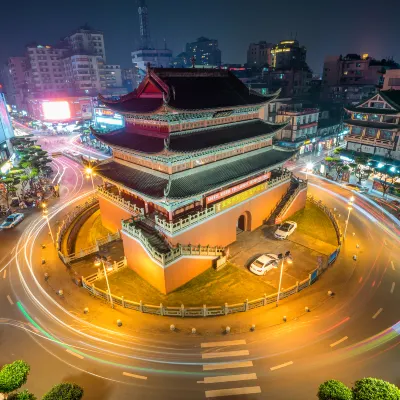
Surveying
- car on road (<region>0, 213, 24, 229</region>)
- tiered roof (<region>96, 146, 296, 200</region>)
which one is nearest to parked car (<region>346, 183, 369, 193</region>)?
tiered roof (<region>96, 146, 296, 200</region>)

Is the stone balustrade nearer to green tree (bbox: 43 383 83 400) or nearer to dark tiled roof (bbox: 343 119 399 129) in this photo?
green tree (bbox: 43 383 83 400)

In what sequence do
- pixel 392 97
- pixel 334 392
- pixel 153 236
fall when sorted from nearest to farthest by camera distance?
pixel 334 392 < pixel 153 236 < pixel 392 97

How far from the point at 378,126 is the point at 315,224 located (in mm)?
27891

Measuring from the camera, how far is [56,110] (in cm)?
10312

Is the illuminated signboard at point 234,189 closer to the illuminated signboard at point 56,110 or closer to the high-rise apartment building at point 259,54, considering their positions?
the illuminated signboard at point 56,110

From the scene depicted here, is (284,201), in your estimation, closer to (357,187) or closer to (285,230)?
(285,230)

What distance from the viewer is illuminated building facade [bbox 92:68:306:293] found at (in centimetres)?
2583

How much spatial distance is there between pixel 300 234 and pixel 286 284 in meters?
10.2

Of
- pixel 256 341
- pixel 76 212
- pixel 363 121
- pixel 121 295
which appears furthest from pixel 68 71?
pixel 256 341

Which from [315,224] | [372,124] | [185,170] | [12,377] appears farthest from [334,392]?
[372,124]

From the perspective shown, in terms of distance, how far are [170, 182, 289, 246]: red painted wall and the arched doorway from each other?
48 cm

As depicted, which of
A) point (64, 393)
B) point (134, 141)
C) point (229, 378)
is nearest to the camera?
point (64, 393)

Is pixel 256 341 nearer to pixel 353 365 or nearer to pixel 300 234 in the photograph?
pixel 353 365

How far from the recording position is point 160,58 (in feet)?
567
